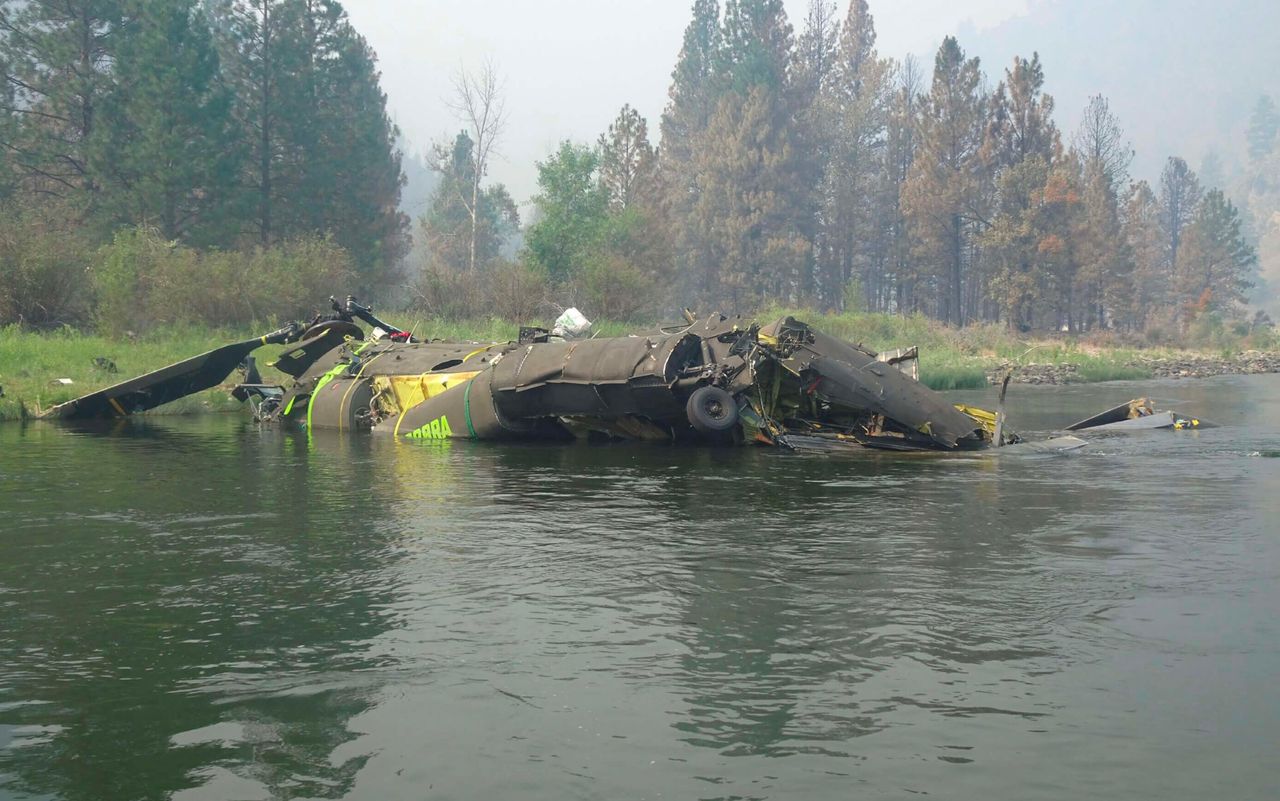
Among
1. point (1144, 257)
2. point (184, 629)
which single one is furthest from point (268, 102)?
point (1144, 257)

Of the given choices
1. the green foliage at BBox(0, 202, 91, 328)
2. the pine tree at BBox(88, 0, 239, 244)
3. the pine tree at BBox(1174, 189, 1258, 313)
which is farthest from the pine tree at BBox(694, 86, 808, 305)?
the green foliage at BBox(0, 202, 91, 328)

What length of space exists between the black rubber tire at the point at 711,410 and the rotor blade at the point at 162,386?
478 inches

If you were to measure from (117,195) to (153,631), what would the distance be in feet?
160

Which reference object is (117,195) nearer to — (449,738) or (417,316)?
(417,316)

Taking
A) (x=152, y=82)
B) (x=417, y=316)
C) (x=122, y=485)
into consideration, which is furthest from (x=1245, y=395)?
(x=152, y=82)

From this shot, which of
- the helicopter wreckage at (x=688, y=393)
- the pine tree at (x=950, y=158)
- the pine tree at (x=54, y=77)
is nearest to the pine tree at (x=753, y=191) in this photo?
the pine tree at (x=950, y=158)

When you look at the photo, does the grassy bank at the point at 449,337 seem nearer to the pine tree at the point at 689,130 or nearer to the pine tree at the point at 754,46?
the pine tree at the point at 689,130

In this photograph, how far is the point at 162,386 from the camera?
28375mm

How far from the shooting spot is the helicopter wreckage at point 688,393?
19453mm

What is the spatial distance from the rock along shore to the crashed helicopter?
28.9m

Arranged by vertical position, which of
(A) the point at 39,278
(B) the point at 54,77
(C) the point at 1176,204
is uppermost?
(C) the point at 1176,204

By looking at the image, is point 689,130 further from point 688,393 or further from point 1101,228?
point 688,393

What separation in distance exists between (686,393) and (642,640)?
11768 millimetres

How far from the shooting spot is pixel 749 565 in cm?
1103
